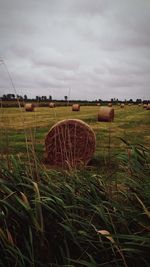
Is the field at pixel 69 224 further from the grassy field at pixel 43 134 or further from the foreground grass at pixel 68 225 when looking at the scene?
the grassy field at pixel 43 134

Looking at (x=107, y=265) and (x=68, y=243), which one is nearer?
(x=107, y=265)

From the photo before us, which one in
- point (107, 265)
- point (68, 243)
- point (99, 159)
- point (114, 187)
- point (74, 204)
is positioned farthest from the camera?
point (99, 159)

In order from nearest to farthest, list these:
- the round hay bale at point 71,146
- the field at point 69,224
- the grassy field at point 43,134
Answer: the field at point 69,224, the grassy field at point 43,134, the round hay bale at point 71,146

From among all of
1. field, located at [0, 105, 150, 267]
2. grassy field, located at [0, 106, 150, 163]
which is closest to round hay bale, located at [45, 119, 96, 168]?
grassy field, located at [0, 106, 150, 163]

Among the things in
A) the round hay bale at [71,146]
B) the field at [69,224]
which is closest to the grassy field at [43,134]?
the round hay bale at [71,146]

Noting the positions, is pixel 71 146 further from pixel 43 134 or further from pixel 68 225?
pixel 68 225

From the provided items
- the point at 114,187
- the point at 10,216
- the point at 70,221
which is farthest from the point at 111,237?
the point at 114,187

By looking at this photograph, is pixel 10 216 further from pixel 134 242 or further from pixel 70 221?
pixel 134 242

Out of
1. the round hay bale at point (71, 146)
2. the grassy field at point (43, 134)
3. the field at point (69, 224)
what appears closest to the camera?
the field at point (69, 224)

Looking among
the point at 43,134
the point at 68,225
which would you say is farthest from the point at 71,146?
the point at 68,225

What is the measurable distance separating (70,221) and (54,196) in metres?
0.26

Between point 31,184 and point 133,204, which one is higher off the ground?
point 31,184

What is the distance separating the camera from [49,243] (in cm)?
291

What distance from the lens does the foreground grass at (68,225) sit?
269 centimetres
